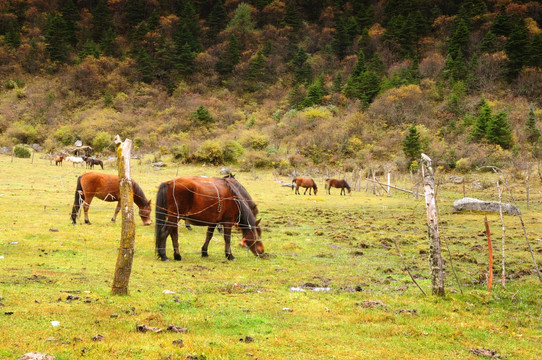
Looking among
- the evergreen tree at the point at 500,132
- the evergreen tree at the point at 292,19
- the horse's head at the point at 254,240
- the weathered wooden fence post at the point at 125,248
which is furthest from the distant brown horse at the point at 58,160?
the evergreen tree at the point at 292,19

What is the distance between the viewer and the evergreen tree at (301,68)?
228 ft

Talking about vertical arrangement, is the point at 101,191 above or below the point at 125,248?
above

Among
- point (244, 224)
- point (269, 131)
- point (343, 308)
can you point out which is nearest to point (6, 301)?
point (343, 308)

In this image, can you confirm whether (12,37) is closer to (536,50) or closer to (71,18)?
(71,18)

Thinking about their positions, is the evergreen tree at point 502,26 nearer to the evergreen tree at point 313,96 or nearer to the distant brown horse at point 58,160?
the evergreen tree at point 313,96

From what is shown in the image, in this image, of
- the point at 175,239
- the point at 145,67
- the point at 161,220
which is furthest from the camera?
the point at 145,67

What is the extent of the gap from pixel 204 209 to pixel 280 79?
213 ft

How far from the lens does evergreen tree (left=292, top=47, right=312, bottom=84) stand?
69.6 meters

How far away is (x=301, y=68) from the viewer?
71.2 meters

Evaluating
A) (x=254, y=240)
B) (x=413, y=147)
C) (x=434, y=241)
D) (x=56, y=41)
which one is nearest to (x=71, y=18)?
(x=56, y=41)

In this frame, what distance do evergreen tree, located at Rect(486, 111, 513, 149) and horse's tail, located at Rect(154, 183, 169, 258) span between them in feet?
132

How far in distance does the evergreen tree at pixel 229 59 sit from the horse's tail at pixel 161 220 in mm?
67233

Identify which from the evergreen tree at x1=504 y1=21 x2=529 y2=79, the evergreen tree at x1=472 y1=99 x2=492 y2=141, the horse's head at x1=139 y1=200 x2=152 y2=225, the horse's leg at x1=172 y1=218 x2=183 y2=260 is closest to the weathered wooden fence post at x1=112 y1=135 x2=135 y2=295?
the horse's leg at x1=172 y1=218 x2=183 y2=260

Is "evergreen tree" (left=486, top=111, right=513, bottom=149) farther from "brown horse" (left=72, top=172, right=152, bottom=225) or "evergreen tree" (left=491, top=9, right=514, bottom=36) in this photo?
"brown horse" (left=72, top=172, right=152, bottom=225)
